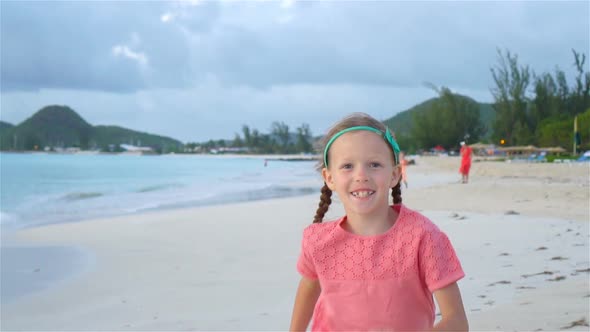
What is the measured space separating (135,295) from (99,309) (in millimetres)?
451

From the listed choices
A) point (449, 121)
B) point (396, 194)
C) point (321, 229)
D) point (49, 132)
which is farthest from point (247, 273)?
point (49, 132)

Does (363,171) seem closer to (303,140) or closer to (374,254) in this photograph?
(374,254)

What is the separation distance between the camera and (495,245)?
688cm

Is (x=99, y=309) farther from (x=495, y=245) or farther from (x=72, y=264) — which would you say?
(x=495, y=245)

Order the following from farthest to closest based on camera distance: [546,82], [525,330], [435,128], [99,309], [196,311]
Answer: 1. [435,128]
2. [546,82]
3. [99,309]
4. [196,311]
5. [525,330]

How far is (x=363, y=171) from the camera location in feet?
5.84

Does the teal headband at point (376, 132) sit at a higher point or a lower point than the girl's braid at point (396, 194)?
higher

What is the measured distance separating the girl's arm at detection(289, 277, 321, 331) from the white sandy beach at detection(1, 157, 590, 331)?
7.02 ft

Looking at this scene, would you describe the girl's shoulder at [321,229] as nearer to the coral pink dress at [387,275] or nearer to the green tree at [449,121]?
the coral pink dress at [387,275]

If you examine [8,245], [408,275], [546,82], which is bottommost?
[8,245]

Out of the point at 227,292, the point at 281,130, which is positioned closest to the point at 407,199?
the point at 227,292

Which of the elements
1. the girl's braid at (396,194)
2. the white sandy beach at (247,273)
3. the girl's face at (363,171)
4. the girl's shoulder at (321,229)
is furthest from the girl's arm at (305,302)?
the white sandy beach at (247,273)

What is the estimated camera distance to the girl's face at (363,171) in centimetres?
178

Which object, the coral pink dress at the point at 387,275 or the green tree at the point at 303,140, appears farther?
the green tree at the point at 303,140
